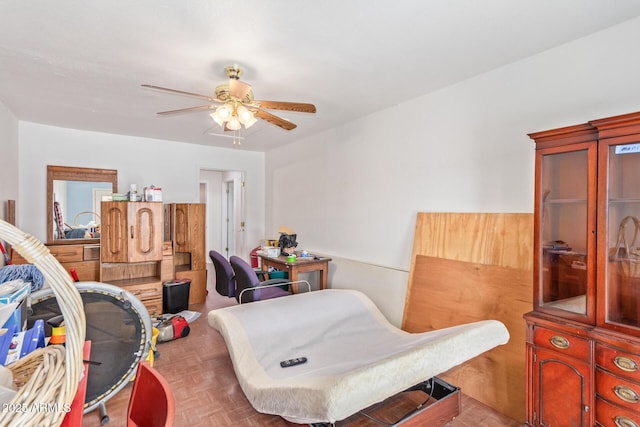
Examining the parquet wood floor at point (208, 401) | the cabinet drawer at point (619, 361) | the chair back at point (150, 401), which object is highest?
the chair back at point (150, 401)

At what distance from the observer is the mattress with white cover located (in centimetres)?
138

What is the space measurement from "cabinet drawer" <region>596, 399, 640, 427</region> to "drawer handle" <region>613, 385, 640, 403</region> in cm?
6

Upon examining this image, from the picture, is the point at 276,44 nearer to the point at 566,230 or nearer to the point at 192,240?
the point at 566,230

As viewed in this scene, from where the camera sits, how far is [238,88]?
229 cm

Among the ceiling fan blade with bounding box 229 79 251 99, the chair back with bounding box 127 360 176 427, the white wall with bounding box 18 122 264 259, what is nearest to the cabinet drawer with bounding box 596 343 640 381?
the chair back with bounding box 127 360 176 427

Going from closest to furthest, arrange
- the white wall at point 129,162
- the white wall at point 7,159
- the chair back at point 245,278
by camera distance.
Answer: the white wall at point 7,159
the chair back at point 245,278
the white wall at point 129,162

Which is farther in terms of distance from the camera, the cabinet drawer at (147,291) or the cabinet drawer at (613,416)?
the cabinet drawer at (147,291)

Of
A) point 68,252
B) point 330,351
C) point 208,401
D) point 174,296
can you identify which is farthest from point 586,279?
point 68,252

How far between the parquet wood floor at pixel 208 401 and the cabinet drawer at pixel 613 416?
65 cm

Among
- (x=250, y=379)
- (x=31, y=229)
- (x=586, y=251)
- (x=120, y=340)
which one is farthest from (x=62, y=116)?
(x=586, y=251)

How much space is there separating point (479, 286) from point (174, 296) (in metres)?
3.62

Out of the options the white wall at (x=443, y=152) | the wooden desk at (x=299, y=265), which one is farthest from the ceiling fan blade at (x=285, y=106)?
the wooden desk at (x=299, y=265)

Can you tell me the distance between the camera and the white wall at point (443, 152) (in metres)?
2.05

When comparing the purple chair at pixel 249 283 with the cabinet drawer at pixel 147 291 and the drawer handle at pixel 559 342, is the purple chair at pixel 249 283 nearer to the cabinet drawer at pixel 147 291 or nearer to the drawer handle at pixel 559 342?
the cabinet drawer at pixel 147 291
